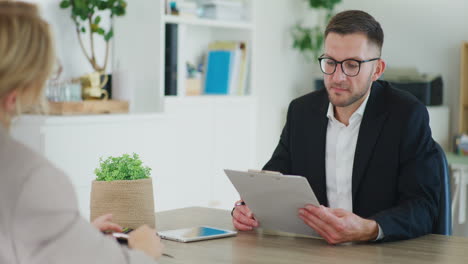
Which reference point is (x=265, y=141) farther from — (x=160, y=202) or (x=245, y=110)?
(x=160, y=202)

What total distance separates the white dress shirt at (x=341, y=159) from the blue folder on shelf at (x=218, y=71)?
1.85m

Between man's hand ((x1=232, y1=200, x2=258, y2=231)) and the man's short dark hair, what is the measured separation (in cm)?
72

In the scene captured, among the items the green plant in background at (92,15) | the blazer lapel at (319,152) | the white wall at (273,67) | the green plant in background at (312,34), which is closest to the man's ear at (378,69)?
the blazer lapel at (319,152)

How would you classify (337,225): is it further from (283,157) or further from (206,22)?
(206,22)

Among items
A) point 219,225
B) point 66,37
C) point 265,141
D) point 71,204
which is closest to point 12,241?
point 71,204

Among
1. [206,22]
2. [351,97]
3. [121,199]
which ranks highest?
[206,22]

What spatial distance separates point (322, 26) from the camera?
207 inches

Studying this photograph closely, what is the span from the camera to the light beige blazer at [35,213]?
1.22m

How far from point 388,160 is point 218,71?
7.18 ft

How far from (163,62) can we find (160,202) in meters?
0.80

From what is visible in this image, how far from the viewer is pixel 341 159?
252 centimetres

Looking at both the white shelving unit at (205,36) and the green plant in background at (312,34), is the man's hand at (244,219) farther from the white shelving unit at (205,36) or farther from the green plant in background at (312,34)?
the green plant in background at (312,34)

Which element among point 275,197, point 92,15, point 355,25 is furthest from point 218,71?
point 275,197

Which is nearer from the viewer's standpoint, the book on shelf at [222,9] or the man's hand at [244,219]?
the man's hand at [244,219]
